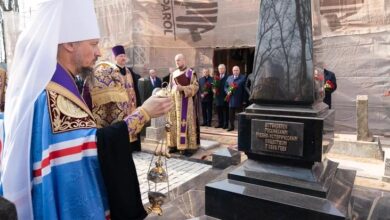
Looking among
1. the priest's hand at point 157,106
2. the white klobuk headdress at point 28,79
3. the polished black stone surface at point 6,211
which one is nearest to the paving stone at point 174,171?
the priest's hand at point 157,106

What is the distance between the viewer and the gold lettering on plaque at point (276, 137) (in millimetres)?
2828

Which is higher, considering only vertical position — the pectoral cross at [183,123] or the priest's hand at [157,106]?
the priest's hand at [157,106]

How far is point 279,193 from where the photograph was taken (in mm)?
2730

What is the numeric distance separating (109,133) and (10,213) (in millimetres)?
692

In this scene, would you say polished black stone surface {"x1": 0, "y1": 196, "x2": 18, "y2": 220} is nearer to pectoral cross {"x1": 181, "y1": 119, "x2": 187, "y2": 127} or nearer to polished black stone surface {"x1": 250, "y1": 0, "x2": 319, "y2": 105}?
polished black stone surface {"x1": 250, "y1": 0, "x2": 319, "y2": 105}

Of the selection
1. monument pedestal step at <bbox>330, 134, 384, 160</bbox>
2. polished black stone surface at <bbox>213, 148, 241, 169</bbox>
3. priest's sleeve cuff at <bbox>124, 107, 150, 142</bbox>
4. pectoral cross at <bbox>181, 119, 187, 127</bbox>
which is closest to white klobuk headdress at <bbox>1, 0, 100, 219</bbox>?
priest's sleeve cuff at <bbox>124, 107, 150, 142</bbox>

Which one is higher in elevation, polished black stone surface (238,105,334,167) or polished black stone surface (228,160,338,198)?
polished black stone surface (238,105,334,167)

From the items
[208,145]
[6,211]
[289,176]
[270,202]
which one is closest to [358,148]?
[208,145]

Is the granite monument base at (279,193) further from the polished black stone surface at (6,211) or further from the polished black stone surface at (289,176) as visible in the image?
the polished black stone surface at (6,211)

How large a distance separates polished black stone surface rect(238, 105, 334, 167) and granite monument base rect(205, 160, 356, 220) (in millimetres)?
80

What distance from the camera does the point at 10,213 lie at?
2.97ft

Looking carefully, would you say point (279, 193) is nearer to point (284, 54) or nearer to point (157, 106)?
point (284, 54)

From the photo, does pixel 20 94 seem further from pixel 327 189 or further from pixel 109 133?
pixel 327 189

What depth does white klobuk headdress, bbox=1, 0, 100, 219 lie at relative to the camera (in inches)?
56.1
